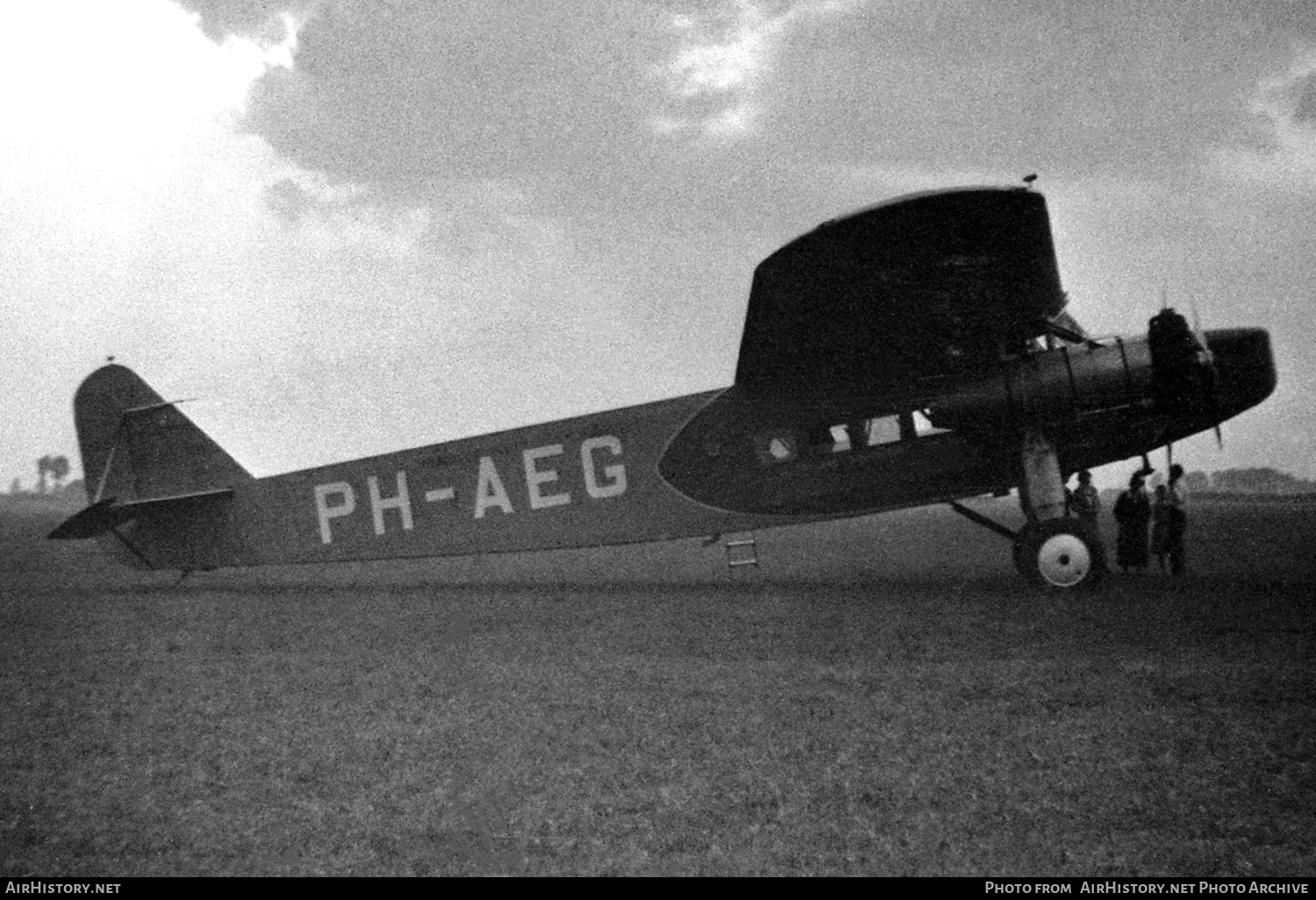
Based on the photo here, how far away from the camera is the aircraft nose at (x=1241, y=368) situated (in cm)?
846

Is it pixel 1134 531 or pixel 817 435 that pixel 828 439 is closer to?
pixel 817 435

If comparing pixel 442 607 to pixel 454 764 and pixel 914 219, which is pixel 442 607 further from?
pixel 914 219

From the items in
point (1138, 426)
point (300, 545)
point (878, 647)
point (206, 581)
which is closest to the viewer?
point (878, 647)

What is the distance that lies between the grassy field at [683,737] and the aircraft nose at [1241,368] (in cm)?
195

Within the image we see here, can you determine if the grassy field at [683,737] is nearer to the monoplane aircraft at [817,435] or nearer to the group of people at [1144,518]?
the monoplane aircraft at [817,435]

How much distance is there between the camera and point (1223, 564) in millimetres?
11125

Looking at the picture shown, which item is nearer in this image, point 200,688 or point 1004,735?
point 1004,735

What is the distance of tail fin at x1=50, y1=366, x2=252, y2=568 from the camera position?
10914 mm

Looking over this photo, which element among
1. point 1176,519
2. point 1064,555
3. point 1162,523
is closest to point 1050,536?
point 1064,555

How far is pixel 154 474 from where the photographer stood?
11.1m

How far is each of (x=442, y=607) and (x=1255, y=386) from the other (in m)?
8.79

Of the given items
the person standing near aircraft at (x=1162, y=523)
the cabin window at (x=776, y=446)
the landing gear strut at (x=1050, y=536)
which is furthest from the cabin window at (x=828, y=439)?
the person standing near aircraft at (x=1162, y=523)

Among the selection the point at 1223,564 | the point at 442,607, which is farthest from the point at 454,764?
the point at 1223,564

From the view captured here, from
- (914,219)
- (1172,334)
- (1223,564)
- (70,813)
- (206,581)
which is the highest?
(914,219)
